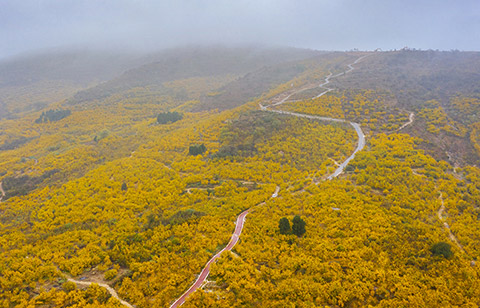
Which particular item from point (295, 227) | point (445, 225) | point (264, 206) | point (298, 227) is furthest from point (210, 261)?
point (445, 225)

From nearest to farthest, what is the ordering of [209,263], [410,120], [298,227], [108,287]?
[108,287] < [209,263] < [298,227] < [410,120]

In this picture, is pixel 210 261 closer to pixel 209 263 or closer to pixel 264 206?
pixel 209 263

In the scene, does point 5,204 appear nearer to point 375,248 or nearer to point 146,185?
point 146,185

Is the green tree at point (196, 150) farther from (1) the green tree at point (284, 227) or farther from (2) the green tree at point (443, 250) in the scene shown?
(2) the green tree at point (443, 250)

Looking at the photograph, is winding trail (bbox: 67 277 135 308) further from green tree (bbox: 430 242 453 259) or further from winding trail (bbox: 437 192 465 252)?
winding trail (bbox: 437 192 465 252)

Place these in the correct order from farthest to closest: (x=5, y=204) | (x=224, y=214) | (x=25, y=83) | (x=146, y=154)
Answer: (x=25, y=83) → (x=146, y=154) → (x=5, y=204) → (x=224, y=214)

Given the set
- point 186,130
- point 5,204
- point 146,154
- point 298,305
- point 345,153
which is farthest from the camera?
point 186,130

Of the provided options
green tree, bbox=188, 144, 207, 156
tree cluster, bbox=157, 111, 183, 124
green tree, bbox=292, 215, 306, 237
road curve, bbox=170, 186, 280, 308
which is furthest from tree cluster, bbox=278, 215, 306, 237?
tree cluster, bbox=157, 111, 183, 124

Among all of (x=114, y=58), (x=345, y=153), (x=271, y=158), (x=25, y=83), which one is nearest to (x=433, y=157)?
(x=345, y=153)
